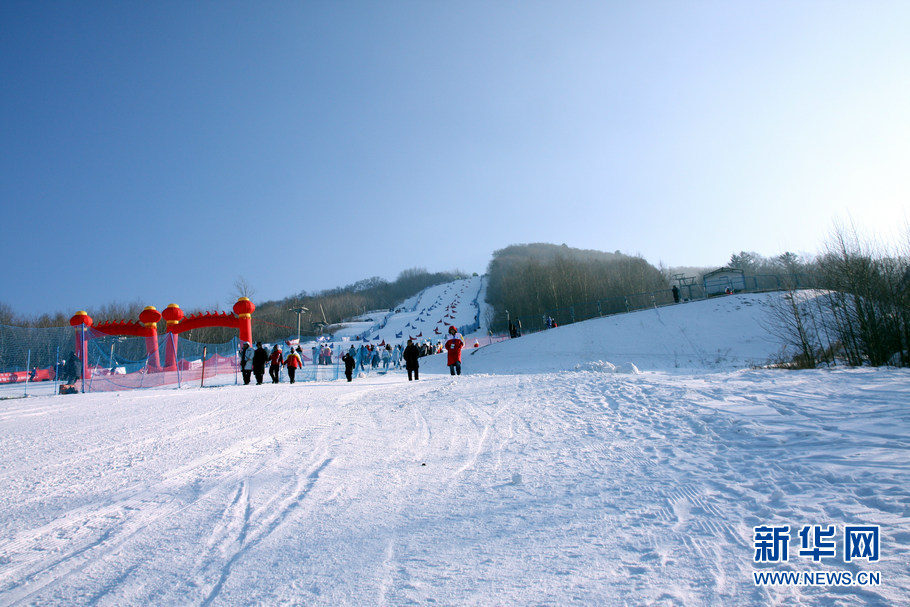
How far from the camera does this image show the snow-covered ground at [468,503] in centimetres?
232

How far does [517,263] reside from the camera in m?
69.8

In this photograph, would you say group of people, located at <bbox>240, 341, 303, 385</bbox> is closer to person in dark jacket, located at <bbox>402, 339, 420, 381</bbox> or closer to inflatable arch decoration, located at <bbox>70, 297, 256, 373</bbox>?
person in dark jacket, located at <bbox>402, 339, 420, 381</bbox>

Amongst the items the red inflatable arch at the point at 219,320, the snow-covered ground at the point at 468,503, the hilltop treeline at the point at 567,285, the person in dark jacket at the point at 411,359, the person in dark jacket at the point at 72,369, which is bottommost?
the snow-covered ground at the point at 468,503

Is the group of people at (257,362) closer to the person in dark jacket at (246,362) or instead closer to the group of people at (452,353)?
the person in dark jacket at (246,362)

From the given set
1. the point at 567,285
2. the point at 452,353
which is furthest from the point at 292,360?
the point at 567,285

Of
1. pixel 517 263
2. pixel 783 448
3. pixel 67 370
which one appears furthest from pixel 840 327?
pixel 517 263

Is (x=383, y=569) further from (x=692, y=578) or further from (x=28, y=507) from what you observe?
(x=28, y=507)

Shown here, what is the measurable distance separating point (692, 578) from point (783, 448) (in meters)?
2.94

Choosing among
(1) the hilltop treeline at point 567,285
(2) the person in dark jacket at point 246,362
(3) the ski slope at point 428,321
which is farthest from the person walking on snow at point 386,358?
(1) the hilltop treeline at point 567,285

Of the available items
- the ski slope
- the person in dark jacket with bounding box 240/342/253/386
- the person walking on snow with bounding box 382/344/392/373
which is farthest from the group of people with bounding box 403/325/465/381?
the ski slope

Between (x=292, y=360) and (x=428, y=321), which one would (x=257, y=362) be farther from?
(x=428, y=321)

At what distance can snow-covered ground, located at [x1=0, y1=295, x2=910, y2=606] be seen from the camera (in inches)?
91.5

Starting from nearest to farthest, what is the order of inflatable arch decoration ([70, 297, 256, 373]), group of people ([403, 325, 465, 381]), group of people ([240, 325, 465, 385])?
group of people ([240, 325, 465, 385]) < group of people ([403, 325, 465, 381]) < inflatable arch decoration ([70, 297, 256, 373])

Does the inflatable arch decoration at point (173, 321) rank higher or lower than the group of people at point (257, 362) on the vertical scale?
higher
